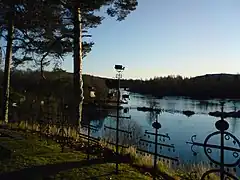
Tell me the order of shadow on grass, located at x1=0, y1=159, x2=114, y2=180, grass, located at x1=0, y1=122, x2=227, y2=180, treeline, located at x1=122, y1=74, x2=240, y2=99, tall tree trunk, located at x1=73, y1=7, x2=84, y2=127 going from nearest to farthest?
treeline, located at x1=122, y1=74, x2=240, y2=99 → shadow on grass, located at x1=0, y1=159, x2=114, y2=180 → grass, located at x1=0, y1=122, x2=227, y2=180 → tall tree trunk, located at x1=73, y1=7, x2=84, y2=127

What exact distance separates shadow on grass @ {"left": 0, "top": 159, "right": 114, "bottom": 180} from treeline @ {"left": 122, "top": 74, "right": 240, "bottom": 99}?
67.7 inches

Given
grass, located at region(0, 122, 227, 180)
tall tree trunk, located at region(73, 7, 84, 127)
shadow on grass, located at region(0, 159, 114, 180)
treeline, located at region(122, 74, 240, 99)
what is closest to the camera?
treeline, located at region(122, 74, 240, 99)

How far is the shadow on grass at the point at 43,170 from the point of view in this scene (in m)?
6.38

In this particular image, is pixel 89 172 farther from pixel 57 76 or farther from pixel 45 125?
pixel 57 76

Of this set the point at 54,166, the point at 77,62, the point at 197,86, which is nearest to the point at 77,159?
the point at 54,166

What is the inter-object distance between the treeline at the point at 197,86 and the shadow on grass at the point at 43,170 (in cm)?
172

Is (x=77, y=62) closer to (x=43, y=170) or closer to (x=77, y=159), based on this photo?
(x=77, y=159)

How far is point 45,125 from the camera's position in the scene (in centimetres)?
1239

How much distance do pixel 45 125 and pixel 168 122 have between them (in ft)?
47.8

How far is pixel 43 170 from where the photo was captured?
6801mm

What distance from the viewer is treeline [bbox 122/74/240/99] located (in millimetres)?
5684

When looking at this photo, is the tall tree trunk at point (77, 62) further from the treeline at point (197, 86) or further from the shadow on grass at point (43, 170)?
the shadow on grass at point (43, 170)

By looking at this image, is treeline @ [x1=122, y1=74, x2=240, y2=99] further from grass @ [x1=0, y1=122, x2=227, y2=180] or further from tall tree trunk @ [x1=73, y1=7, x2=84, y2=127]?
tall tree trunk @ [x1=73, y1=7, x2=84, y2=127]

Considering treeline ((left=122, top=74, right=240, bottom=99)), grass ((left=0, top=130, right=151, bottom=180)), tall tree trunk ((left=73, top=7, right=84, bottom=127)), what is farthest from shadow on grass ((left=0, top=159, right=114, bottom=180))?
tall tree trunk ((left=73, top=7, right=84, bottom=127))
